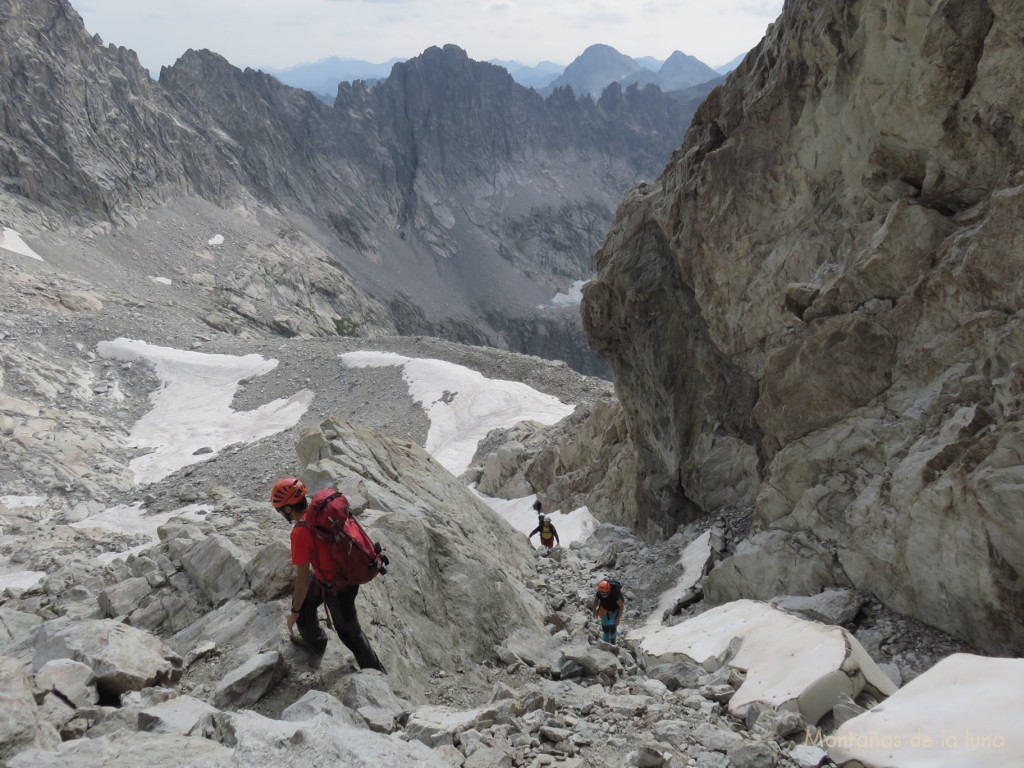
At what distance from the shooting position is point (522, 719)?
275 inches

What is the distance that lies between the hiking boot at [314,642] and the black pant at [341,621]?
1 cm

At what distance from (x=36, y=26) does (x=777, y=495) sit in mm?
114671

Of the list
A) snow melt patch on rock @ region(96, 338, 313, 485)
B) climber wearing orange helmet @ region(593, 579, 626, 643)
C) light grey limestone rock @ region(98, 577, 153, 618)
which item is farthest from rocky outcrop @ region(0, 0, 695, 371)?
climber wearing orange helmet @ region(593, 579, 626, 643)

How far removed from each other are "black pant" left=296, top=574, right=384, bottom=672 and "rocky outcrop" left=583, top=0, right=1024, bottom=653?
7.23m

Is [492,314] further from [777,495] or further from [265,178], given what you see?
[777,495]

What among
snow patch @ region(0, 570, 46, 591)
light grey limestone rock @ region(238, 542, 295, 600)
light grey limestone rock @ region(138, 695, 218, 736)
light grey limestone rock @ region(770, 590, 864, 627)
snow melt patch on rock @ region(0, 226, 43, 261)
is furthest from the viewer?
snow melt patch on rock @ region(0, 226, 43, 261)

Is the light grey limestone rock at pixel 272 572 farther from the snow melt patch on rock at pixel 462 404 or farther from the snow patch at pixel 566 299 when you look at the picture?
the snow patch at pixel 566 299

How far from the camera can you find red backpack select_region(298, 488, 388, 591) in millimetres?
7633

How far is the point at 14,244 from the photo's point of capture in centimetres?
7100

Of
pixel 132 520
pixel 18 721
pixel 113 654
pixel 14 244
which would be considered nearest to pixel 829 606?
pixel 113 654

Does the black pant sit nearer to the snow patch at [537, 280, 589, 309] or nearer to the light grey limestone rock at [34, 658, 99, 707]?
the light grey limestone rock at [34, 658, 99, 707]

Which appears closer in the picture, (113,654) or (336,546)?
(336,546)

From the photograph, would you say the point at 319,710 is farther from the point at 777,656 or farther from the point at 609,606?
the point at 609,606

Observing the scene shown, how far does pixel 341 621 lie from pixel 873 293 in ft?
32.2
